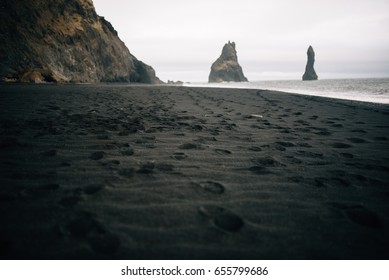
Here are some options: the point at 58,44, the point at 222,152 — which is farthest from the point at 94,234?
the point at 58,44

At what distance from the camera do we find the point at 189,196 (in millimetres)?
2184

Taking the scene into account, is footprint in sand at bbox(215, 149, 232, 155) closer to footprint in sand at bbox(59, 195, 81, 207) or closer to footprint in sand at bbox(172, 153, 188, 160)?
footprint in sand at bbox(172, 153, 188, 160)

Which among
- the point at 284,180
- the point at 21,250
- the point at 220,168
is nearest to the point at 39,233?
the point at 21,250

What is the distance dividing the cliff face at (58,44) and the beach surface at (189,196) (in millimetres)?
20604

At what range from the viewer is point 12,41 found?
1073 inches

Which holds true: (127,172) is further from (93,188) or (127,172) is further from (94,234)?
(94,234)

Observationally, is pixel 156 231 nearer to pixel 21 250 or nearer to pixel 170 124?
pixel 21 250

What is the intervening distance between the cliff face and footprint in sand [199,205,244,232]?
22.5 meters

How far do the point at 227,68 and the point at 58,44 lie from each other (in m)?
141

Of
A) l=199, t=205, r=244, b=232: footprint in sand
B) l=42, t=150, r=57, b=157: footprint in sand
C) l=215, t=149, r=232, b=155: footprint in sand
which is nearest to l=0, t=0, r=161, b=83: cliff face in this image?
l=42, t=150, r=57, b=157: footprint in sand

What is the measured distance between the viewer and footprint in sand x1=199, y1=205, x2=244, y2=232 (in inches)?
70.2

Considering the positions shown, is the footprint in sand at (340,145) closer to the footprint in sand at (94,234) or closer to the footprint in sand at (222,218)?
the footprint in sand at (222,218)

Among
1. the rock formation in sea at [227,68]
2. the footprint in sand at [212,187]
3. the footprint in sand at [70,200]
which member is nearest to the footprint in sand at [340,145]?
the footprint in sand at [212,187]

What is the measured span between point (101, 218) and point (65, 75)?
39079 millimetres
